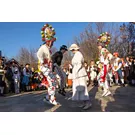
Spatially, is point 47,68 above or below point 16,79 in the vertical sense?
above

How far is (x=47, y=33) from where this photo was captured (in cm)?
563

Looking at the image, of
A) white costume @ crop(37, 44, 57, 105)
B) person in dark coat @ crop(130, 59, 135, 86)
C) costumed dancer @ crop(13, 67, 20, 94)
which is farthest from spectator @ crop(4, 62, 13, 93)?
person in dark coat @ crop(130, 59, 135, 86)

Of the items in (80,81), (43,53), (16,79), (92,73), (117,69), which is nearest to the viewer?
(80,81)

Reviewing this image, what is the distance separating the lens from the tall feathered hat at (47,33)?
18.4ft

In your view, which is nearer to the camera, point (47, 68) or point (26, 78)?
point (47, 68)

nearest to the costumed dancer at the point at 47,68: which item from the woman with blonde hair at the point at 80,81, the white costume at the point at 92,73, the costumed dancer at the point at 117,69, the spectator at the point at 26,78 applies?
the woman with blonde hair at the point at 80,81

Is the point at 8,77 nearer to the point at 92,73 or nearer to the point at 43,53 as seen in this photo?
the point at 92,73

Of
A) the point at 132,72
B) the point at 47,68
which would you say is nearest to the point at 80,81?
the point at 47,68

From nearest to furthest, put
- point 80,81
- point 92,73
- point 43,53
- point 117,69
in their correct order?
point 80,81 → point 43,53 → point 117,69 → point 92,73

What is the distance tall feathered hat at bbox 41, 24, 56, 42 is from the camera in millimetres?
5602
